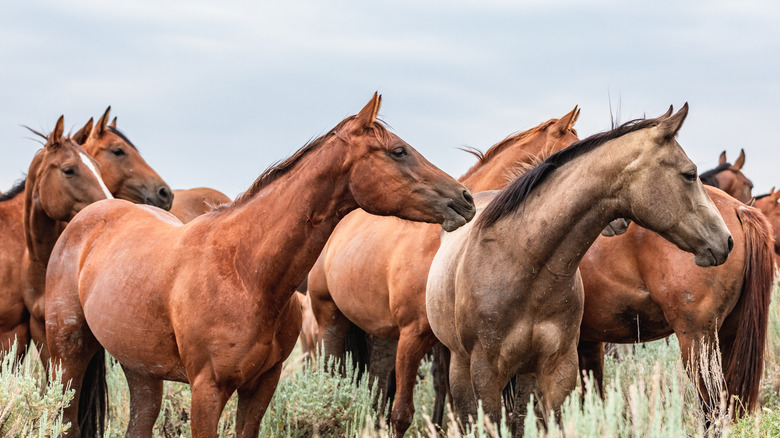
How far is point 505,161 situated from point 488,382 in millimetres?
2391

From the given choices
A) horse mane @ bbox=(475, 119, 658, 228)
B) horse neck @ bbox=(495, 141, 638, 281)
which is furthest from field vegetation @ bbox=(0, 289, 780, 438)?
horse mane @ bbox=(475, 119, 658, 228)

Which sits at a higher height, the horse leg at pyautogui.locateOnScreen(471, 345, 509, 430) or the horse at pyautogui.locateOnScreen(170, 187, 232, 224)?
the horse at pyautogui.locateOnScreen(170, 187, 232, 224)

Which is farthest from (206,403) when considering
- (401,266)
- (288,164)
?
(401,266)

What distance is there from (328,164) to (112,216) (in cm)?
192

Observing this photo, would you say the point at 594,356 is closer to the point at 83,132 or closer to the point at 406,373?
the point at 406,373

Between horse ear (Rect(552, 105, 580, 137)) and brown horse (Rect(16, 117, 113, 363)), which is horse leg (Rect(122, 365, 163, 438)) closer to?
brown horse (Rect(16, 117, 113, 363))

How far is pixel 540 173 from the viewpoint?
440 cm

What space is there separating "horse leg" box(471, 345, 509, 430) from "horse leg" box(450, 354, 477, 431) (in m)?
0.43

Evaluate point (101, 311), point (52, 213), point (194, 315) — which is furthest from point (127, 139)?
point (194, 315)

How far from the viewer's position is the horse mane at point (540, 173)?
4.23 meters

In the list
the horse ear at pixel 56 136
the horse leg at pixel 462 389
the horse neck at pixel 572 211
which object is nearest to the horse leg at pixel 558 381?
the horse neck at pixel 572 211

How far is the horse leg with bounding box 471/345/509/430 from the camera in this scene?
4391mm

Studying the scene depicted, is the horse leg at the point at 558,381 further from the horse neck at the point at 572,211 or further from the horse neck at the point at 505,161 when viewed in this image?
the horse neck at the point at 505,161

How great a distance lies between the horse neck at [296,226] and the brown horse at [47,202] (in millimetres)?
2677
